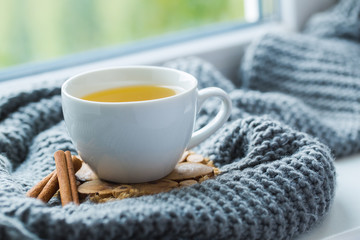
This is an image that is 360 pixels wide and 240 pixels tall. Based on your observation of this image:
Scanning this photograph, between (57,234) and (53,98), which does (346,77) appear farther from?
(57,234)

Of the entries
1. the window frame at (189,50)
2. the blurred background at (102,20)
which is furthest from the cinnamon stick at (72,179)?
the blurred background at (102,20)

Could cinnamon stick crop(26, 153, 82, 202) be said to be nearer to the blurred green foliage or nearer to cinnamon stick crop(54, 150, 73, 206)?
cinnamon stick crop(54, 150, 73, 206)

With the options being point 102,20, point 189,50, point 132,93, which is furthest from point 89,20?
point 132,93

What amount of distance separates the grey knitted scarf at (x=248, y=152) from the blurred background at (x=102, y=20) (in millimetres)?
208

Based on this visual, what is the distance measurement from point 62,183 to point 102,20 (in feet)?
2.91

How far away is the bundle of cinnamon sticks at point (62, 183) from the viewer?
0.51 m

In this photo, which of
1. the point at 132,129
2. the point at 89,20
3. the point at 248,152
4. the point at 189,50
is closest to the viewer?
the point at 132,129

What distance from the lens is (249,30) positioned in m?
1.07

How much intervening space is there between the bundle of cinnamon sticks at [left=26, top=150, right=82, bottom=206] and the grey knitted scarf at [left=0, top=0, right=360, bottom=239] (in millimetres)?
14

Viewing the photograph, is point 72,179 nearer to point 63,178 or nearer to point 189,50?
point 63,178

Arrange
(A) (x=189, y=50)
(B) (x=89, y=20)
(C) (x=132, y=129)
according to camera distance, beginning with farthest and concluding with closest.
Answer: (B) (x=89, y=20) < (A) (x=189, y=50) < (C) (x=132, y=129)

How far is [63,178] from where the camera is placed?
1.74ft

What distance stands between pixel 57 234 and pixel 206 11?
3.24 ft

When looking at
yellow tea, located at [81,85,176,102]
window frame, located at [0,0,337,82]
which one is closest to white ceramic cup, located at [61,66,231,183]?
yellow tea, located at [81,85,176,102]
